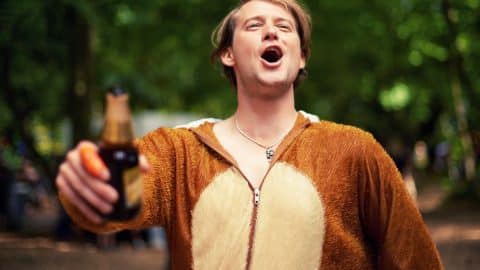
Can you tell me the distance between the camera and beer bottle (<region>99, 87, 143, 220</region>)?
2.10 m

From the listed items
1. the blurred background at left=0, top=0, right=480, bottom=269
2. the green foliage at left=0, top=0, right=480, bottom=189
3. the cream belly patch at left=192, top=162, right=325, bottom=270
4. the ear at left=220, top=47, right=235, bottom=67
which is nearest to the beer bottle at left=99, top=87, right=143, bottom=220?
the cream belly patch at left=192, top=162, right=325, bottom=270

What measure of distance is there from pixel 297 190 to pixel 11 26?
1121 cm

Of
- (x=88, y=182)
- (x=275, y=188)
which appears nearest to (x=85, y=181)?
(x=88, y=182)

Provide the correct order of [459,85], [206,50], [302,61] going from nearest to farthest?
[302,61] → [459,85] → [206,50]

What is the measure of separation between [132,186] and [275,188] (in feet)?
2.55

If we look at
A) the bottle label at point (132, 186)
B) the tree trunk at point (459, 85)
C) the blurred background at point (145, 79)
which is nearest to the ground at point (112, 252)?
the blurred background at point (145, 79)

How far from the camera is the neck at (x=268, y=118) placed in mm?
2980

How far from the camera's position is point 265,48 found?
296 cm

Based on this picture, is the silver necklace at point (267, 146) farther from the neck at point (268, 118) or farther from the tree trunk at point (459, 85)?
the tree trunk at point (459, 85)

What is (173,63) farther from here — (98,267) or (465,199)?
(98,267)

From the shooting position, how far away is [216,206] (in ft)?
9.23

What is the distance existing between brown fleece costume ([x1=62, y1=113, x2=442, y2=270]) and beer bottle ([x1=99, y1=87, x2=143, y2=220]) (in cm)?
61

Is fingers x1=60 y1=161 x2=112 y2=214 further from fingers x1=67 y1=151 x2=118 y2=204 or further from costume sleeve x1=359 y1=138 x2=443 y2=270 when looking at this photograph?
costume sleeve x1=359 y1=138 x2=443 y2=270

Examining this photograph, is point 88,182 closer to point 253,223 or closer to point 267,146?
point 253,223
